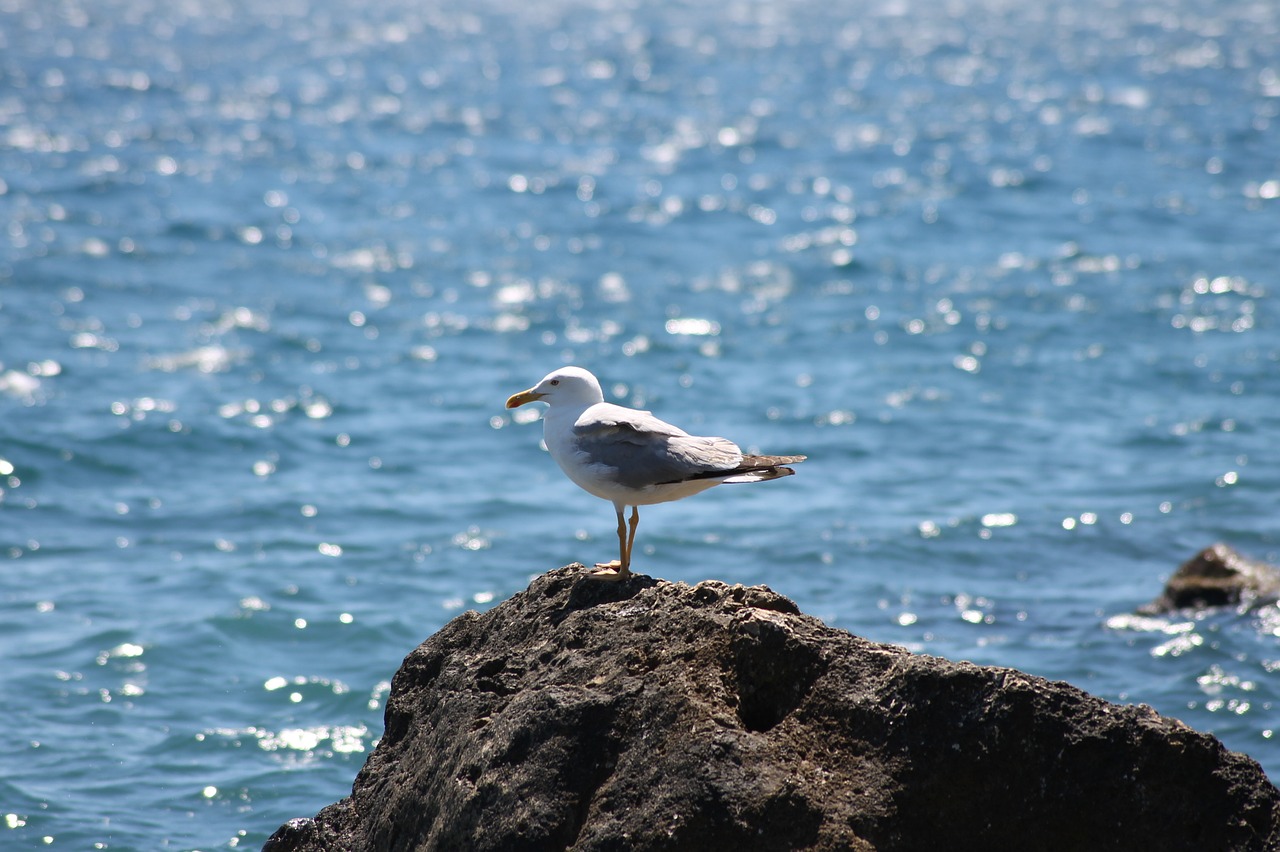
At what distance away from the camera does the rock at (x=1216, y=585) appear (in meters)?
10.5

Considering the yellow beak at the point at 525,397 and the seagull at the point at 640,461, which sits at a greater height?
the yellow beak at the point at 525,397

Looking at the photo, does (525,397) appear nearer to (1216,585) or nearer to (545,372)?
(1216,585)

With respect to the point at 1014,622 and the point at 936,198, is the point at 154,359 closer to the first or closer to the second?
the point at 1014,622

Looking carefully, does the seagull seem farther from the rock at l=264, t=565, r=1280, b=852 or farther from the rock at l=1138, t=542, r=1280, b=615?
the rock at l=1138, t=542, r=1280, b=615

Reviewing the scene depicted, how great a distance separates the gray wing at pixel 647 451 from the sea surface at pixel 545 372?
11.7 ft

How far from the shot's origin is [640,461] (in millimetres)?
5523

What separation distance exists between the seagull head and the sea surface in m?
3.32

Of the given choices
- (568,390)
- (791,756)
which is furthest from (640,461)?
(791,756)

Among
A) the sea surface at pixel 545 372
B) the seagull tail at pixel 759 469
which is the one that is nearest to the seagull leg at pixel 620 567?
the seagull tail at pixel 759 469

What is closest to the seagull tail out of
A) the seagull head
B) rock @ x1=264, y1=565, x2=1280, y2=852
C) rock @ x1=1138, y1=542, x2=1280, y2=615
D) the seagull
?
the seagull

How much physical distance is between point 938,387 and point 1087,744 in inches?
493

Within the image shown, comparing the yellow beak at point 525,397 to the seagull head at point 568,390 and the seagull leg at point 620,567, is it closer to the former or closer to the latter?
the seagull head at point 568,390

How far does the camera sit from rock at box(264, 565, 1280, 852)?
4438 millimetres

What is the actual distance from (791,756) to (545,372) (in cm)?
1213
